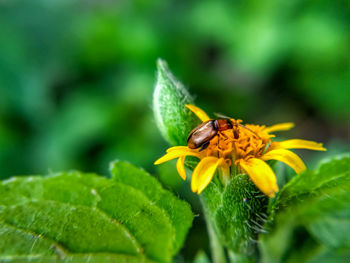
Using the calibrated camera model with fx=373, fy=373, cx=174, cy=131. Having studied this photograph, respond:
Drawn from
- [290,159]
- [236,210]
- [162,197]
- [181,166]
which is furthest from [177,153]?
[290,159]

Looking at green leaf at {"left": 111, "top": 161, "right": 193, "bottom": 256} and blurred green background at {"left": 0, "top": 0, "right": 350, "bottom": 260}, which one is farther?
blurred green background at {"left": 0, "top": 0, "right": 350, "bottom": 260}

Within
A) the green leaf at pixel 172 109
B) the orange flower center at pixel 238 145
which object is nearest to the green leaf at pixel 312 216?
the orange flower center at pixel 238 145

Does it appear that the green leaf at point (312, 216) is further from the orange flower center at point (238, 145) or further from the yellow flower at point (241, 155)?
the orange flower center at point (238, 145)

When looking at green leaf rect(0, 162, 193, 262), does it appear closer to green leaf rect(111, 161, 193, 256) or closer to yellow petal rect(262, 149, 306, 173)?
green leaf rect(111, 161, 193, 256)

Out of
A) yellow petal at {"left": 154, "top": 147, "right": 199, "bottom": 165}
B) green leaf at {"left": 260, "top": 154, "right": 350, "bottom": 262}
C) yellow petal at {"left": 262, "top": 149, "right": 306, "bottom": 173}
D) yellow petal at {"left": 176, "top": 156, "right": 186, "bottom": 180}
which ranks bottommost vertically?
green leaf at {"left": 260, "top": 154, "right": 350, "bottom": 262}

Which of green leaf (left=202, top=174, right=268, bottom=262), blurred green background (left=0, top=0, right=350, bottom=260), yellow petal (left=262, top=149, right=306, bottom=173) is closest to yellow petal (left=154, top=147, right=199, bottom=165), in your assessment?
green leaf (left=202, top=174, right=268, bottom=262)

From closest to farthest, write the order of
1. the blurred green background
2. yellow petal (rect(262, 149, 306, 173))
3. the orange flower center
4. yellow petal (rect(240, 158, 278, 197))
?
yellow petal (rect(240, 158, 278, 197)) < yellow petal (rect(262, 149, 306, 173)) < the orange flower center < the blurred green background
